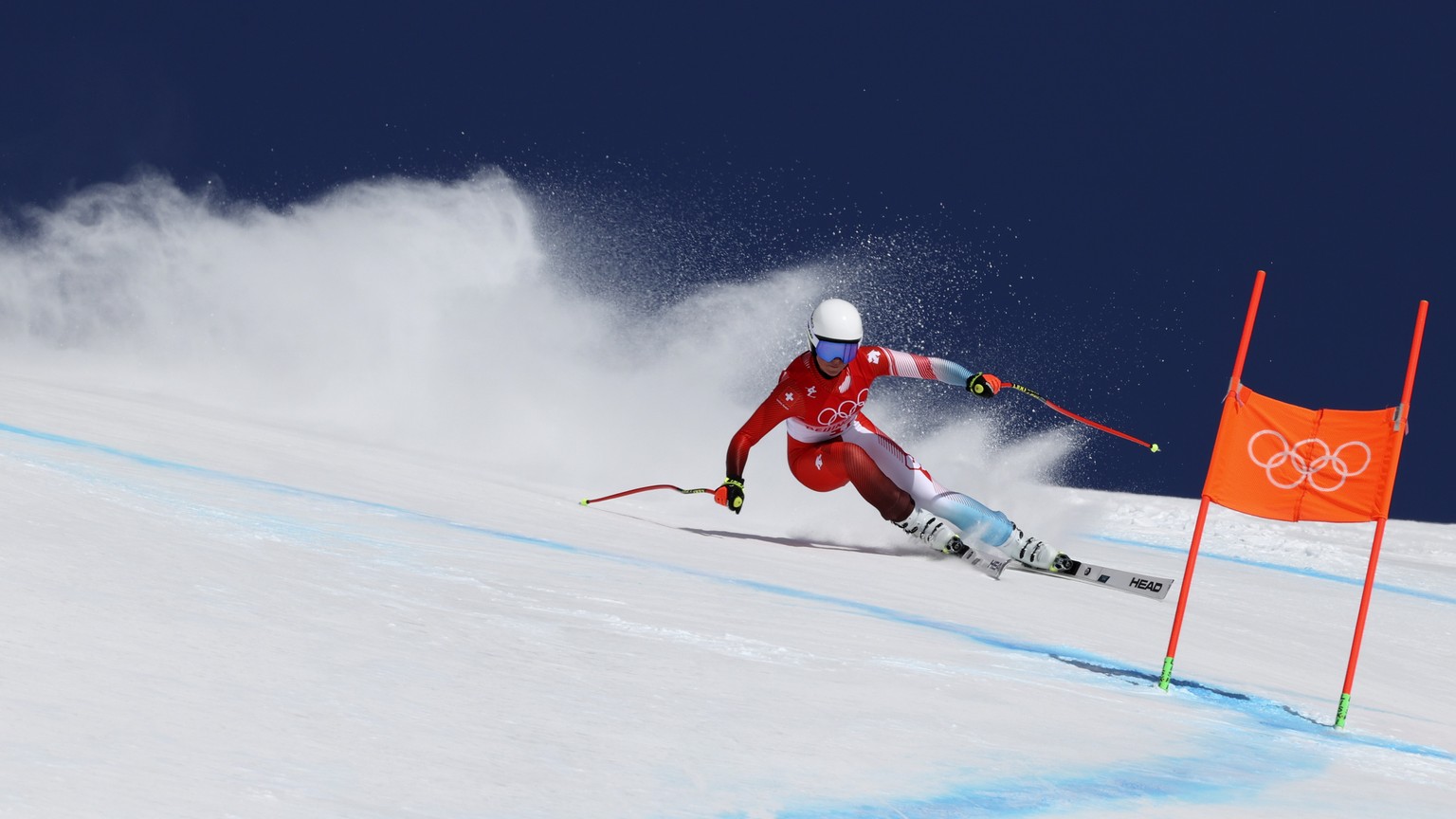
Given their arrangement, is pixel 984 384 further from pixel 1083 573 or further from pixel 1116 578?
pixel 1116 578

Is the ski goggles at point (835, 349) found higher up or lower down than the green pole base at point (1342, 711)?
higher up

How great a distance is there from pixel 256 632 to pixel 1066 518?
5451 mm

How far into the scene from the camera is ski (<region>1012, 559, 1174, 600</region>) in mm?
5152

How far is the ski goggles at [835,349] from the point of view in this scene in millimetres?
5688

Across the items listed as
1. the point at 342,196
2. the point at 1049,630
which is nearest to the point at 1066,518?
the point at 1049,630

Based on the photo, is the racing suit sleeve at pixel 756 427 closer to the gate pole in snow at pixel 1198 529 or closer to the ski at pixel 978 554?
the ski at pixel 978 554

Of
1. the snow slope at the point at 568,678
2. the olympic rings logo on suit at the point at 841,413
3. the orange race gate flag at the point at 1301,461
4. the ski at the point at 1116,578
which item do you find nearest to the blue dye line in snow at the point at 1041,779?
the snow slope at the point at 568,678

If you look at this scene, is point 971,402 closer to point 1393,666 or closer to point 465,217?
point 465,217

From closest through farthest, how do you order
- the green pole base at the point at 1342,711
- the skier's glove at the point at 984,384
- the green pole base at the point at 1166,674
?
the green pole base at the point at 1342,711
the green pole base at the point at 1166,674
the skier's glove at the point at 984,384

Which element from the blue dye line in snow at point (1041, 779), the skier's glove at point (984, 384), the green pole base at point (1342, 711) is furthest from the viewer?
the skier's glove at point (984, 384)

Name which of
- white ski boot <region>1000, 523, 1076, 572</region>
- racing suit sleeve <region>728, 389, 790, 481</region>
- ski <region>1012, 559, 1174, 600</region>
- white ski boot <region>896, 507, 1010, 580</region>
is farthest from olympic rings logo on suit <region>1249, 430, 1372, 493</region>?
racing suit sleeve <region>728, 389, 790, 481</region>

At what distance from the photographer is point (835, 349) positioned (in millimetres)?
5695

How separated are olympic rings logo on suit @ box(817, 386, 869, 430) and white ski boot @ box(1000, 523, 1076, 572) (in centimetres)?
86

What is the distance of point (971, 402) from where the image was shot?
1118 centimetres
